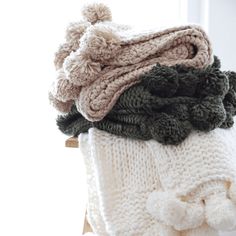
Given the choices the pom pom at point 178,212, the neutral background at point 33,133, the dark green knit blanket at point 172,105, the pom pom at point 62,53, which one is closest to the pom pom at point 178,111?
the dark green knit blanket at point 172,105

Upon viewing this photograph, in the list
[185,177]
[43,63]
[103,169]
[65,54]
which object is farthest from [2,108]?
[185,177]

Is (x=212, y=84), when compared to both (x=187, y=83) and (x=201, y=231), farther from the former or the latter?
(x=201, y=231)

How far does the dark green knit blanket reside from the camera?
2.05 feet

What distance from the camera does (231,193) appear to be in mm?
609

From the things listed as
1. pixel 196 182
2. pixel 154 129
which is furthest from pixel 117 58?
pixel 196 182

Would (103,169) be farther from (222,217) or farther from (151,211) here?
(222,217)

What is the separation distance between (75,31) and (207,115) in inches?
11.4

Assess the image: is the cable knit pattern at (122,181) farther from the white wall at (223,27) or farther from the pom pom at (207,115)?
the white wall at (223,27)

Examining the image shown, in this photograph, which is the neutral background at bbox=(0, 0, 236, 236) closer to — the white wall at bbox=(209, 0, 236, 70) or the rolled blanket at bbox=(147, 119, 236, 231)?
the white wall at bbox=(209, 0, 236, 70)

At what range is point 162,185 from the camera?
2.10 ft

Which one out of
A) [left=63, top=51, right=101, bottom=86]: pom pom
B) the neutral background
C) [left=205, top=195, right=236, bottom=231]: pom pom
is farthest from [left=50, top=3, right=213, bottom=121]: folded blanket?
the neutral background

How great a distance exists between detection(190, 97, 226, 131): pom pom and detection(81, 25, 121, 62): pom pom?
0.55 feet

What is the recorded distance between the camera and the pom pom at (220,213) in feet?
1.93

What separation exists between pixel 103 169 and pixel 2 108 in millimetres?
490
